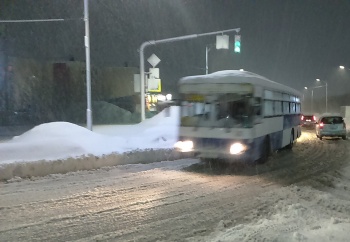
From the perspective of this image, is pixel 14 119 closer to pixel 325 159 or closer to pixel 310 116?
pixel 310 116

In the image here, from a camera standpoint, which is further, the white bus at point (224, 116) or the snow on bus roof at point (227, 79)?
the snow on bus roof at point (227, 79)

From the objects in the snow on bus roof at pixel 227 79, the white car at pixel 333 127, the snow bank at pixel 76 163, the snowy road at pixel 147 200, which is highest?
the snow on bus roof at pixel 227 79

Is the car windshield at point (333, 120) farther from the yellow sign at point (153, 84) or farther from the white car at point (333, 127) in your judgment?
the yellow sign at point (153, 84)

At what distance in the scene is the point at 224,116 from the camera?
1239cm

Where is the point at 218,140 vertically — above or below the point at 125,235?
above

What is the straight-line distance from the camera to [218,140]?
12.2m

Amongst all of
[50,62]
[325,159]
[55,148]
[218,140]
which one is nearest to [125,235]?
[218,140]

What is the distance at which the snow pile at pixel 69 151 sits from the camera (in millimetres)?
12516

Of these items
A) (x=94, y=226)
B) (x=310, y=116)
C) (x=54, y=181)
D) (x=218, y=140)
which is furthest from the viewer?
(x=310, y=116)

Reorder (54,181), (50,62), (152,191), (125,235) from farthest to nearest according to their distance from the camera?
1. (50,62)
2. (54,181)
3. (152,191)
4. (125,235)

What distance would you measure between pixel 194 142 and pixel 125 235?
21.1 feet

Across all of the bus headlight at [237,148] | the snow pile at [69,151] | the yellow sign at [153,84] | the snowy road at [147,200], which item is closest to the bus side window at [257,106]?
the bus headlight at [237,148]

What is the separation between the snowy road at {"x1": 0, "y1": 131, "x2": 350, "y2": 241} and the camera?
22.1 ft

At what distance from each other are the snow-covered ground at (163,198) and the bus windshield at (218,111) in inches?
63.3
